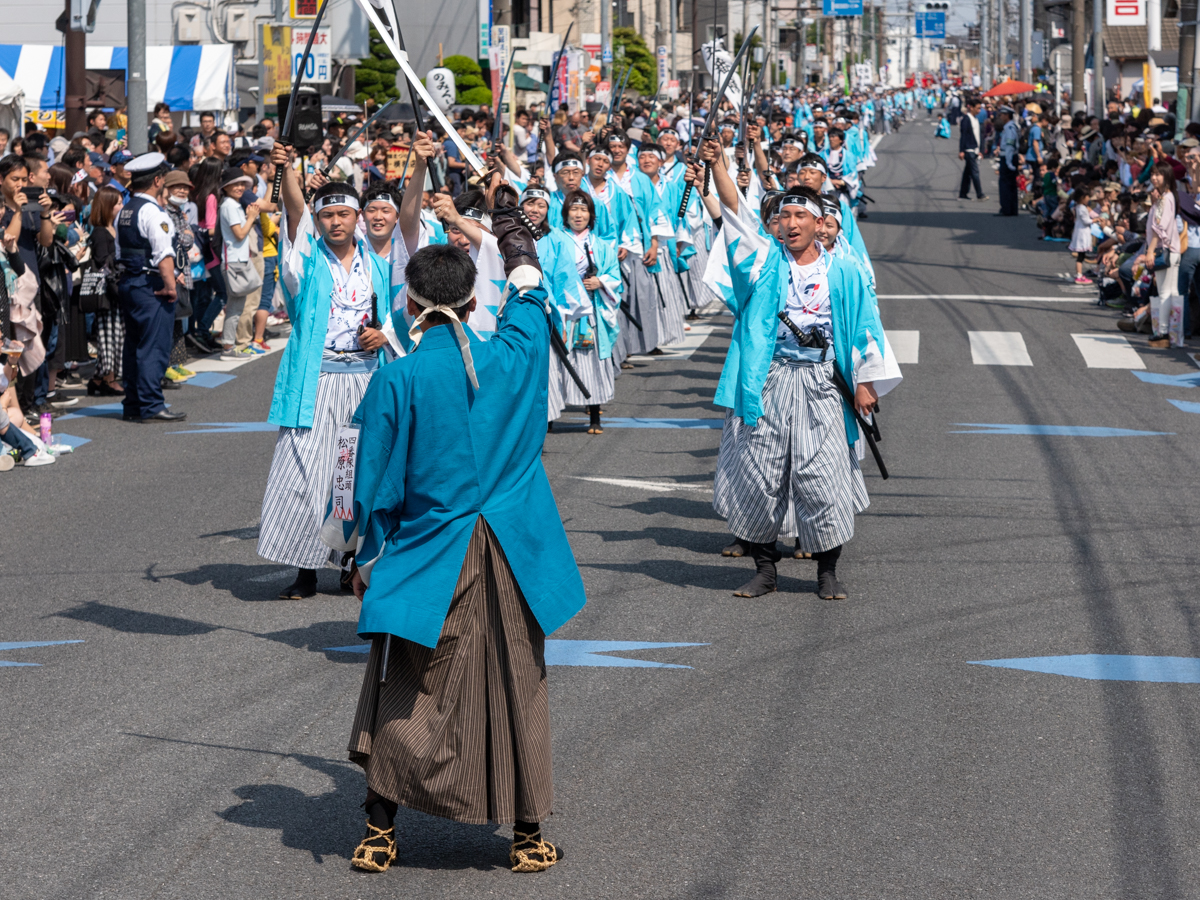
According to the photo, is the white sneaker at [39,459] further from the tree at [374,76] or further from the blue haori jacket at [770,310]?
the tree at [374,76]

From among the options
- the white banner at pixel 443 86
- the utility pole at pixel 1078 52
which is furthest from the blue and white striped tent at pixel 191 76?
the utility pole at pixel 1078 52

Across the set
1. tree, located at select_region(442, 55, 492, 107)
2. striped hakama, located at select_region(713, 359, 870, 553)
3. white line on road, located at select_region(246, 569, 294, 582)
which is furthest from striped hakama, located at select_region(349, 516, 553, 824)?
tree, located at select_region(442, 55, 492, 107)

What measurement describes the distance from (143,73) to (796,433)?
36.2ft

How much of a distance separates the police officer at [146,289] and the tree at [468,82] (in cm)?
2779

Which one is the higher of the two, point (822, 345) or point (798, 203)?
point (798, 203)

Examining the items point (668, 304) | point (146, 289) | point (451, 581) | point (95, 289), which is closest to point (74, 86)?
point (95, 289)

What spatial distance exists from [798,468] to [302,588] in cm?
233

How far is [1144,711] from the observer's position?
18.0 feet

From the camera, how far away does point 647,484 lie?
9.57 metres

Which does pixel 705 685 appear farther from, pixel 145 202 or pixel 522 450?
pixel 145 202

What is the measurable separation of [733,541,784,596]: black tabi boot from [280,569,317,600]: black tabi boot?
1950mm

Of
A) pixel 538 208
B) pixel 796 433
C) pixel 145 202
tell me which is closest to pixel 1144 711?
pixel 796 433

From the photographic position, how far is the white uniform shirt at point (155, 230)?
11477 mm

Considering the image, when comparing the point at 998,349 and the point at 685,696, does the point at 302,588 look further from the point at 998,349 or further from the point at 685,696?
the point at 998,349
